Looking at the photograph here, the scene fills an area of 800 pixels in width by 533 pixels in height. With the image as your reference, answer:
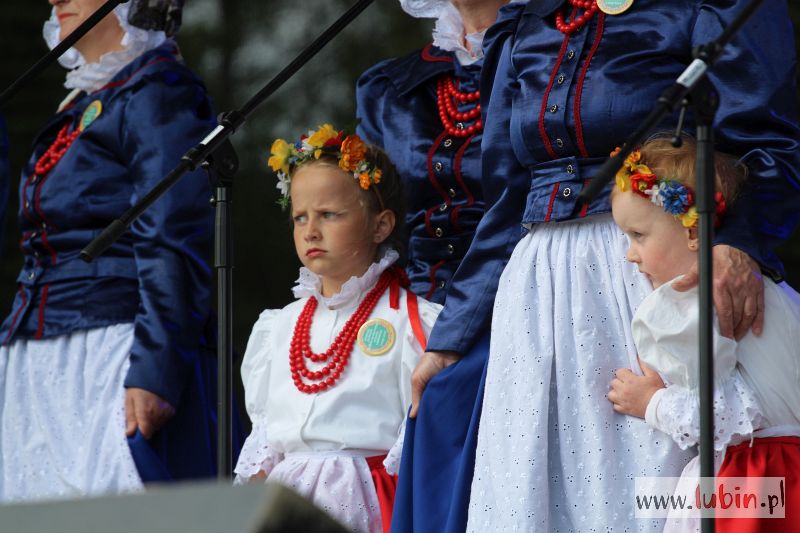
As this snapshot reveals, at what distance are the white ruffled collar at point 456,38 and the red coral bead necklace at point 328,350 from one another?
1.98ft

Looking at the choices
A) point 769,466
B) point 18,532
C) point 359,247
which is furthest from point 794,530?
point 18,532

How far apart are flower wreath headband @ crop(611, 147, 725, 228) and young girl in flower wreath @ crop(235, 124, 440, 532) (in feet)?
2.67

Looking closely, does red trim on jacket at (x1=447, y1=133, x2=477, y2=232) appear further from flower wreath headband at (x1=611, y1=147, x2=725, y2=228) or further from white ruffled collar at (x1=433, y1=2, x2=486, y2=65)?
flower wreath headband at (x1=611, y1=147, x2=725, y2=228)

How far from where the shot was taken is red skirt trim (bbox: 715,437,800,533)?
201 cm

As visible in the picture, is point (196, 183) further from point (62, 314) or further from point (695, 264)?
point (695, 264)

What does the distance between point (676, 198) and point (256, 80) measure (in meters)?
3.49

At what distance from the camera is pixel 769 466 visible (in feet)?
6.70

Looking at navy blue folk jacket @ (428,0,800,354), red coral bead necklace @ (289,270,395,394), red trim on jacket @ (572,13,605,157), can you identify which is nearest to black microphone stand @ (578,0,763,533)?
navy blue folk jacket @ (428,0,800,354)

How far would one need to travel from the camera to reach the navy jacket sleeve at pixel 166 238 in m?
3.46

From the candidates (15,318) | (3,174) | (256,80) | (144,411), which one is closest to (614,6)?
(144,411)

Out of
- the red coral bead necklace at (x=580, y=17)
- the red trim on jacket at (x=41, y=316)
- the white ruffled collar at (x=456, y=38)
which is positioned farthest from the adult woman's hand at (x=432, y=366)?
the red trim on jacket at (x=41, y=316)

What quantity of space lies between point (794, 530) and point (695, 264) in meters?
0.49

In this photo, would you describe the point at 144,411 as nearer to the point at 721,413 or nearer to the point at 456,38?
the point at 456,38

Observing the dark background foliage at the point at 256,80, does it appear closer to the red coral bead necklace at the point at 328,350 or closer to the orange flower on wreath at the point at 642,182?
the red coral bead necklace at the point at 328,350
